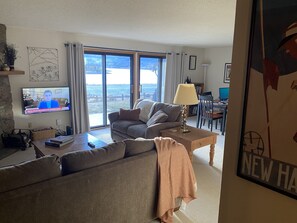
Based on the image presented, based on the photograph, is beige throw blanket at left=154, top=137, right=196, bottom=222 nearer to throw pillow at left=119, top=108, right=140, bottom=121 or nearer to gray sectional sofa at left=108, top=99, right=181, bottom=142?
gray sectional sofa at left=108, top=99, right=181, bottom=142

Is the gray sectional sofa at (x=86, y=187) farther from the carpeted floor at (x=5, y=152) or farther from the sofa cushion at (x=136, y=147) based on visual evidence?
the carpeted floor at (x=5, y=152)

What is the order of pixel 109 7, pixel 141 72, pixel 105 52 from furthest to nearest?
pixel 141 72
pixel 105 52
pixel 109 7

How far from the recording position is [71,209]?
64.2 inches

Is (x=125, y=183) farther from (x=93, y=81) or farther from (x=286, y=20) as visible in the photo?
(x=93, y=81)

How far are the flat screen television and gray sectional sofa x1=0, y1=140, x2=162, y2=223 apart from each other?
3212 mm

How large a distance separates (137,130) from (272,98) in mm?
3157

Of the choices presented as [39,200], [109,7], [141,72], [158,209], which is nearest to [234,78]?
[39,200]

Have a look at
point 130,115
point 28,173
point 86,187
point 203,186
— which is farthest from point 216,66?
point 28,173

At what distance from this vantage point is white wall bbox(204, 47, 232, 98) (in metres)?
7.07

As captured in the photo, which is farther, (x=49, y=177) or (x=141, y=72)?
(x=141, y=72)

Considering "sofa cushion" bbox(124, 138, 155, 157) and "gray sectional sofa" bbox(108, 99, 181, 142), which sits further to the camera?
"gray sectional sofa" bbox(108, 99, 181, 142)

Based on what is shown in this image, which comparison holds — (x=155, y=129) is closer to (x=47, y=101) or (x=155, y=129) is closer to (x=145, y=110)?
(x=145, y=110)

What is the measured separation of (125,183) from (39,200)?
0.71 metres

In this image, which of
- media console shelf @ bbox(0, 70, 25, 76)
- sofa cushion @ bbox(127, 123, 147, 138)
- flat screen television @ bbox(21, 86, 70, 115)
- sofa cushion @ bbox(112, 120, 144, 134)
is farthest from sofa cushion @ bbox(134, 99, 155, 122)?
media console shelf @ bbox(0, 70, 25, 76)
